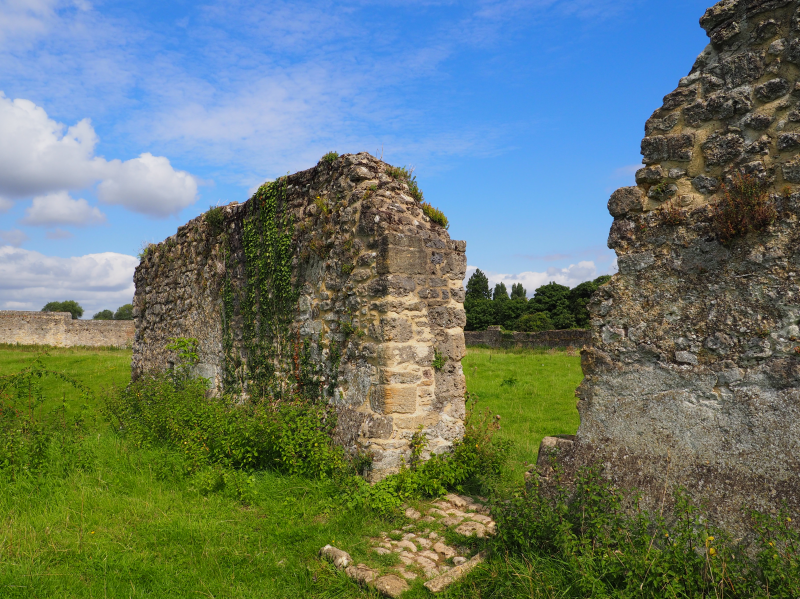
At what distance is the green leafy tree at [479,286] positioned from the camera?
45.7 meters

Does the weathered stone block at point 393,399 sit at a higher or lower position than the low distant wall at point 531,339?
lower

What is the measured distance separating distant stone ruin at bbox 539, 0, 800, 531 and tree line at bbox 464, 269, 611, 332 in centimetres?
2476

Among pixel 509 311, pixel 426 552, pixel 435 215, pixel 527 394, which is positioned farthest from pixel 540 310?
pixel 426 552

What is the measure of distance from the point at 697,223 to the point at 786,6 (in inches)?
54.0

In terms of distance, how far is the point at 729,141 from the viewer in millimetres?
3166

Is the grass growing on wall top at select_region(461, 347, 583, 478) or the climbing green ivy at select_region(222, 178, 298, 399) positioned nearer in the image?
the climbing green ivy at select_region(222, 178, 298, 399)

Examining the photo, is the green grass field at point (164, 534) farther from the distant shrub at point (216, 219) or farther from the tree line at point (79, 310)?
the tree line at point (79, 310)

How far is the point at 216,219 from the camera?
Answer: 9484 mm

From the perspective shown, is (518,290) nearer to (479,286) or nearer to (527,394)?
(479,286)

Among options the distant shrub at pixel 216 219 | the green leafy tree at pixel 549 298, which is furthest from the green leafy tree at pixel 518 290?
the distant shrub at pixel 216 219

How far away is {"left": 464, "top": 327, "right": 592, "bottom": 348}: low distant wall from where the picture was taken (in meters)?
19.9

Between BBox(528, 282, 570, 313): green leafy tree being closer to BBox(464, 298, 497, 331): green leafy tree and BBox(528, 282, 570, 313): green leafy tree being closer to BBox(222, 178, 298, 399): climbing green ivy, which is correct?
BBox(464, 298, 497, 331): green leafy tree

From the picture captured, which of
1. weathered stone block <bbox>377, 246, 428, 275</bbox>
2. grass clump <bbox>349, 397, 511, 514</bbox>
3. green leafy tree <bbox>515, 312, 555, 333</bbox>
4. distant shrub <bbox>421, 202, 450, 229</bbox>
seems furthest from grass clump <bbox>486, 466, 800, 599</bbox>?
green leafy tree <bbox>515, 312, 555, 333</bbox>

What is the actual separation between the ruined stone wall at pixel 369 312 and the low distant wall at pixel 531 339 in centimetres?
1305
